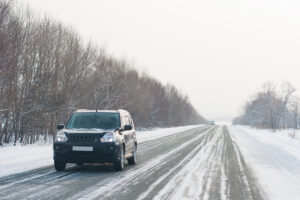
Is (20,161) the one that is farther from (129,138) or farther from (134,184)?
(134,184)

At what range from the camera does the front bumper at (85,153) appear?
1168cm

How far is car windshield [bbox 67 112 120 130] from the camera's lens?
12.9 m

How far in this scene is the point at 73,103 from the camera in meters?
28.2

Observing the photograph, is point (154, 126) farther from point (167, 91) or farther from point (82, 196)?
point (82, 196)

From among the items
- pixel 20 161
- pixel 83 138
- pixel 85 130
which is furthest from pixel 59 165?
pixel 20 161

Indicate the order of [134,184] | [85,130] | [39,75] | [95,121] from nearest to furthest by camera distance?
[134,184] < [85,130] < [95,121] < [39,75]

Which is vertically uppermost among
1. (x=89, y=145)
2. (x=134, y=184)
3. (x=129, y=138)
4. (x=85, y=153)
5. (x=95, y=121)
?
(x=95, y=121)

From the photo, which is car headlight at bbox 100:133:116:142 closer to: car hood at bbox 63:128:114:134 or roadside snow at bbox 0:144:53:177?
car hood at bbox 63:128:114:134

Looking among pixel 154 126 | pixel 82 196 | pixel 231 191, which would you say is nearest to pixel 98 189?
pixel 82 196

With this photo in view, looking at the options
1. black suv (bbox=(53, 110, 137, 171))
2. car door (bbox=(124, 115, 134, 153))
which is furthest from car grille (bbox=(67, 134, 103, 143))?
car door (bbox=(124, 115, 134, 153))

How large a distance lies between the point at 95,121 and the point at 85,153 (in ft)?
5.27

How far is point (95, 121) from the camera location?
13047 millimetres

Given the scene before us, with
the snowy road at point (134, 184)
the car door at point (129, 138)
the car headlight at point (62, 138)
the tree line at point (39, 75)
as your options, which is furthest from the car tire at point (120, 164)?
the tree line at point (39, 75)

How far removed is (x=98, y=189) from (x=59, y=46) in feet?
65.3
